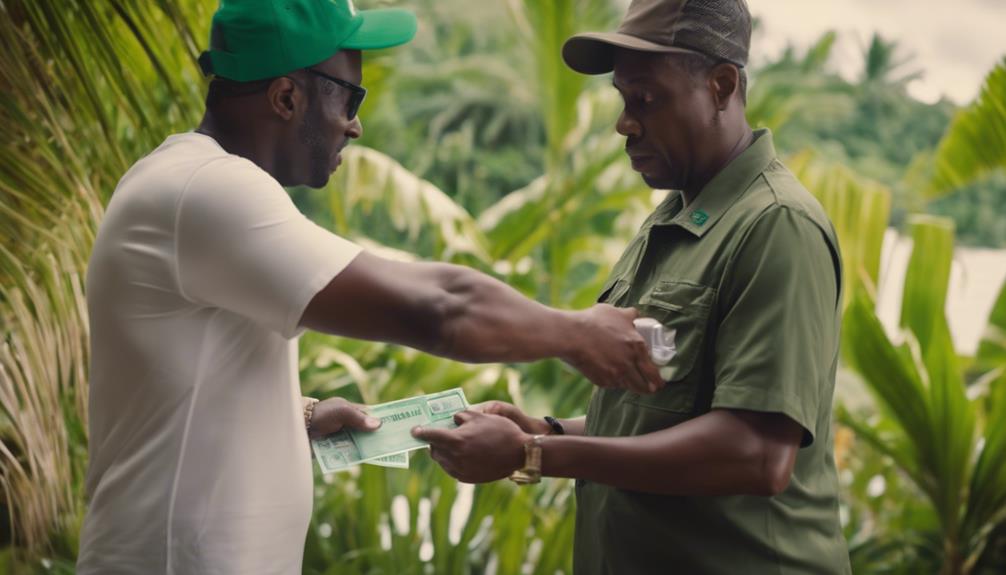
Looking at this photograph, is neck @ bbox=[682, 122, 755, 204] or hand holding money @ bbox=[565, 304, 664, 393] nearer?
hand holding money @ bbox=[565, 304, 664, 393]

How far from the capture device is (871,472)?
18.8 feet

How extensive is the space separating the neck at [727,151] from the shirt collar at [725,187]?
2 cm

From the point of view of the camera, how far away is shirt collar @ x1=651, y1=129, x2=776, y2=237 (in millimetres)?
1905

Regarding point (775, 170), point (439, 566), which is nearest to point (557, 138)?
point (439, 566)

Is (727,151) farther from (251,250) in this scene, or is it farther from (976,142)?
(976,142)

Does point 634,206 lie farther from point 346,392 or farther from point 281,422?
point 281,422

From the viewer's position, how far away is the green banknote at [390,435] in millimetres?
1865

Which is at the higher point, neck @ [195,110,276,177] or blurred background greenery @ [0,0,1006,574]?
neck @ [195,110,276,177]

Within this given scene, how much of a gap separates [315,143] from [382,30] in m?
0.21

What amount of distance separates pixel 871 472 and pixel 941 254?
1659mm

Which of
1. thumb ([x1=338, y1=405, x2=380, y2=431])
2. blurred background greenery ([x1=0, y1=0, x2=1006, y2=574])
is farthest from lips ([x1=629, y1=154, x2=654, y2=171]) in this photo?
blurred background greenery ([x1=0, y1=0, x2=1006, y2=574])

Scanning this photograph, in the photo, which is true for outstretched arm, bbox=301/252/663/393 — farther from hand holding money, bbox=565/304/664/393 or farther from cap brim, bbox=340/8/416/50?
cap brim, bbox=340/8/416/50

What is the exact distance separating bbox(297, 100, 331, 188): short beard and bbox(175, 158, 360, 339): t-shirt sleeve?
25cm

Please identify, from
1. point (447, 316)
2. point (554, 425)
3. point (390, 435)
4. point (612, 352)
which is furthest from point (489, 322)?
point (554, 425)
